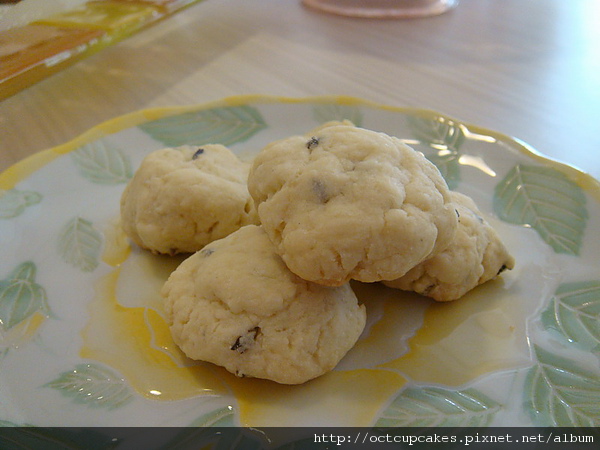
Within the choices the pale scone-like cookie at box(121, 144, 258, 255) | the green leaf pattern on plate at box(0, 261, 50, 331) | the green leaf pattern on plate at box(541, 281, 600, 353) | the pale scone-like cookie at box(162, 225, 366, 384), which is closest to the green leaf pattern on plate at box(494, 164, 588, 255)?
the green leaf pattern on plate at box(541, 281, 600, 353)

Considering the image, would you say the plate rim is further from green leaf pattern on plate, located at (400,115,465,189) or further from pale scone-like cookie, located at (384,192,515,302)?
pale scone-like cookie, located at (384,192,515,302)

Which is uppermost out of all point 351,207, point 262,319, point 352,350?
point 351,207

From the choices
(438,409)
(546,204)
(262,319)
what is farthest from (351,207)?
(546,204)

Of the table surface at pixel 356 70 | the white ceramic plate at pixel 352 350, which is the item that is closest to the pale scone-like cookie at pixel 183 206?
the white ceramic plate at pixel 352 350

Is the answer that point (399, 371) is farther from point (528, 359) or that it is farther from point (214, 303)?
point (214, 303)

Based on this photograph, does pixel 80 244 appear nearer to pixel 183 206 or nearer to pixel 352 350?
pixel 183 206

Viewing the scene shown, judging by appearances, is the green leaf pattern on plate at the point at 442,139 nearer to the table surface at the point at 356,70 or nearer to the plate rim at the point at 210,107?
the plate rim at the point at 210,107
